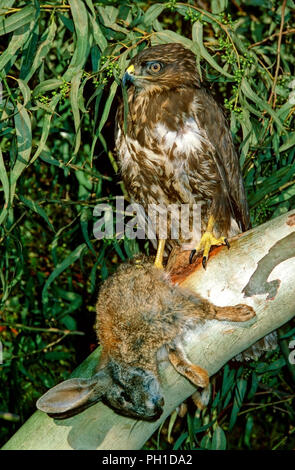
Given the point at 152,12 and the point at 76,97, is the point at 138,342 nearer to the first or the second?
the point at 76,97

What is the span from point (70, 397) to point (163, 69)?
4.11ft

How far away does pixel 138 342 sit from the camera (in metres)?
1.83

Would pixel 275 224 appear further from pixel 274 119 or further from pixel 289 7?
pixel 289 7

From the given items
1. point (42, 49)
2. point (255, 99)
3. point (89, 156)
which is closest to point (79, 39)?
point (42, 49)

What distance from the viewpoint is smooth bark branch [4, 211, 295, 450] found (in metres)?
1.75

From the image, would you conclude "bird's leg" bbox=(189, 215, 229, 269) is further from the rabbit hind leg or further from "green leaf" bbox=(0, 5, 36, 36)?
"green leaf" bbox=(0, 5, 36, 36)

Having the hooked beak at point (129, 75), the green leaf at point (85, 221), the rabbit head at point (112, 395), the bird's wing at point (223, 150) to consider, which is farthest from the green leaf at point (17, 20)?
the rabbit head at point (112, 395)

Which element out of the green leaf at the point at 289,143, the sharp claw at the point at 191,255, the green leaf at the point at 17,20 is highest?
the green leaf at the point at 17,20

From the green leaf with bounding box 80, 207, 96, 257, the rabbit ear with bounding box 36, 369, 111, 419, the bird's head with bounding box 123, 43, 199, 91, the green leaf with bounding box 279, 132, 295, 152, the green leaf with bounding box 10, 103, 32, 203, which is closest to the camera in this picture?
the rabbit ear with bounding box 36, 369, 111, 419

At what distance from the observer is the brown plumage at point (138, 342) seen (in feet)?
5.69

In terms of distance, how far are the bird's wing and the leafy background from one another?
7cm

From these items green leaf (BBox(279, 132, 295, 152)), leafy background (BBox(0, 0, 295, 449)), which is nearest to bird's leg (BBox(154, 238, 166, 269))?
leafy background (BBox(0, 0, 295, 449))

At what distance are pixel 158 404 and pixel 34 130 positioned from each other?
1.51 metres

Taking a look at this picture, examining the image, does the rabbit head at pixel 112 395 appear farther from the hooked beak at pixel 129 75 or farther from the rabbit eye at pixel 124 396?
the hooked beak at pixel 129 75
